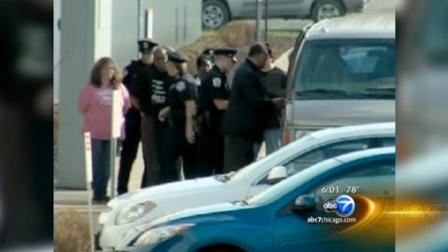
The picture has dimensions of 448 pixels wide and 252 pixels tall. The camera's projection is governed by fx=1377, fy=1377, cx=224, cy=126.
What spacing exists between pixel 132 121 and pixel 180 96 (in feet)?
1.26

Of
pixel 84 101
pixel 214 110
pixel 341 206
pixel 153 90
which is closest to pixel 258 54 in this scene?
pixel 214 110

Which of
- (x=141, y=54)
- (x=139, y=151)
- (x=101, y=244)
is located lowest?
(x=101, y=244)

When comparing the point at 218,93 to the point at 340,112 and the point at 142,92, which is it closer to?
the point at 142,92

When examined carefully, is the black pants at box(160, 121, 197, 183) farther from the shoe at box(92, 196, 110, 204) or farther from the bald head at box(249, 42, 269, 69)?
the bald head at box(249, 42, 269, 69)

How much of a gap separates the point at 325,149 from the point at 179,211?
0.98 metres

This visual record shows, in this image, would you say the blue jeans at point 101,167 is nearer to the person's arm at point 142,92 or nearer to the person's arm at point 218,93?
the person's arm at point 142,92

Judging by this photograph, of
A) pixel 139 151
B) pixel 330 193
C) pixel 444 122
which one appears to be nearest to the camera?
pixel 444 122

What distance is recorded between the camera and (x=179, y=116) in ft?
28.8

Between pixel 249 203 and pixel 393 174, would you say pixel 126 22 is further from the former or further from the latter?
pixel 393 174

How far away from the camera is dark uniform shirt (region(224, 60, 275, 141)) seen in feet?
28.9

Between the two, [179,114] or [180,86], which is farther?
[180,86]

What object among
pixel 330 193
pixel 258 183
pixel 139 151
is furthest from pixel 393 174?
pixel 139 151

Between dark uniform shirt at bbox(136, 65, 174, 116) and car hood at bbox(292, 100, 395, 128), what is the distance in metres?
0.86

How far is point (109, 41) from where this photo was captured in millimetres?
8547
